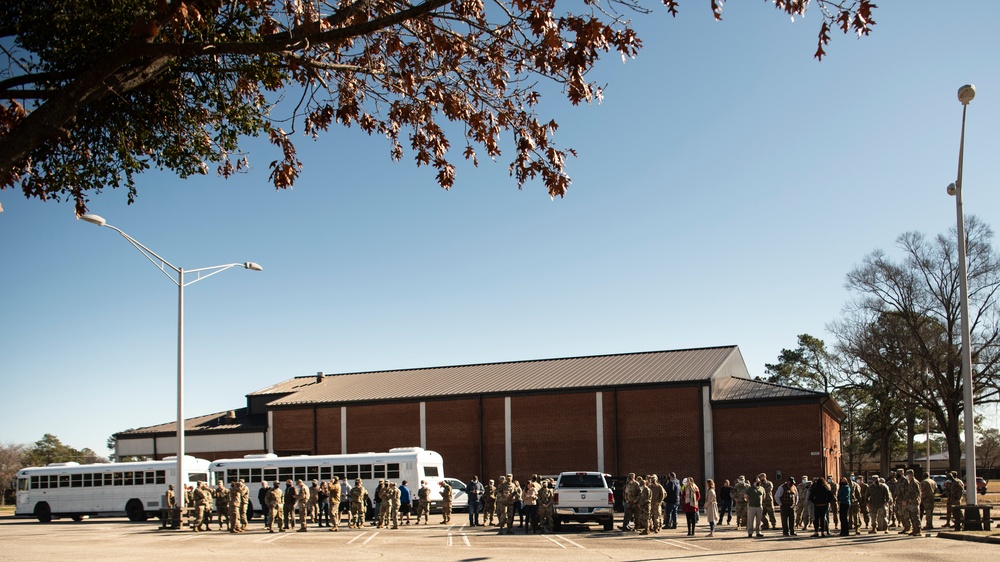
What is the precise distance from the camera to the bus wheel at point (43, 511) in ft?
140

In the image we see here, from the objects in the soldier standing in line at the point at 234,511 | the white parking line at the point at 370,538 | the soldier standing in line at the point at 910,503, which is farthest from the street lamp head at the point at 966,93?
the soldier standing in line at the point at 234,511

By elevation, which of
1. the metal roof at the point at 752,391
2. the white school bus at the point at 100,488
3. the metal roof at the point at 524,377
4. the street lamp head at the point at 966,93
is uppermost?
the street lamp head at the point at 966,93

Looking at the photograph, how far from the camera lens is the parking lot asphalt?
18891 mm

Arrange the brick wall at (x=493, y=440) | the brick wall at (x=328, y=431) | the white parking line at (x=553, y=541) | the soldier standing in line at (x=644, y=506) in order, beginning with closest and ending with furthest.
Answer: the white parking line at (x=553, y=541), the soldier standing in line at (x=644, y=506), the brick wall at (x=493, y=440), the brick wall at (x=328, y=431)

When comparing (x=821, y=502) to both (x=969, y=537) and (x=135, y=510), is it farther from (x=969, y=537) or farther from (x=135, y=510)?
(x=135, y=510)

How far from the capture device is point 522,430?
51.1 metres

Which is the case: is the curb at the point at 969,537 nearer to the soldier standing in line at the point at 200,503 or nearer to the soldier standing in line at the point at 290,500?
the soldier standing in line at the point at 290,500

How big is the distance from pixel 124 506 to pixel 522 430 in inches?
806

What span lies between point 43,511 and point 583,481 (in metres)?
28.3

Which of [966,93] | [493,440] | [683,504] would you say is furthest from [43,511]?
[966,93]

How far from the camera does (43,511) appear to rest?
4266 centimetres

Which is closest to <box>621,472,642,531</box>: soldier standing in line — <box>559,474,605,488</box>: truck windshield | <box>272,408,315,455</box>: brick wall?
<box>559,474,605,488</box>: truck windshield

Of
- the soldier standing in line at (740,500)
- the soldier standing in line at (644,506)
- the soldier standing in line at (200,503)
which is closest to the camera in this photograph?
the soldier standing in line at (644,506)

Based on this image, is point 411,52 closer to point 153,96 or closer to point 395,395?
point 153,96
